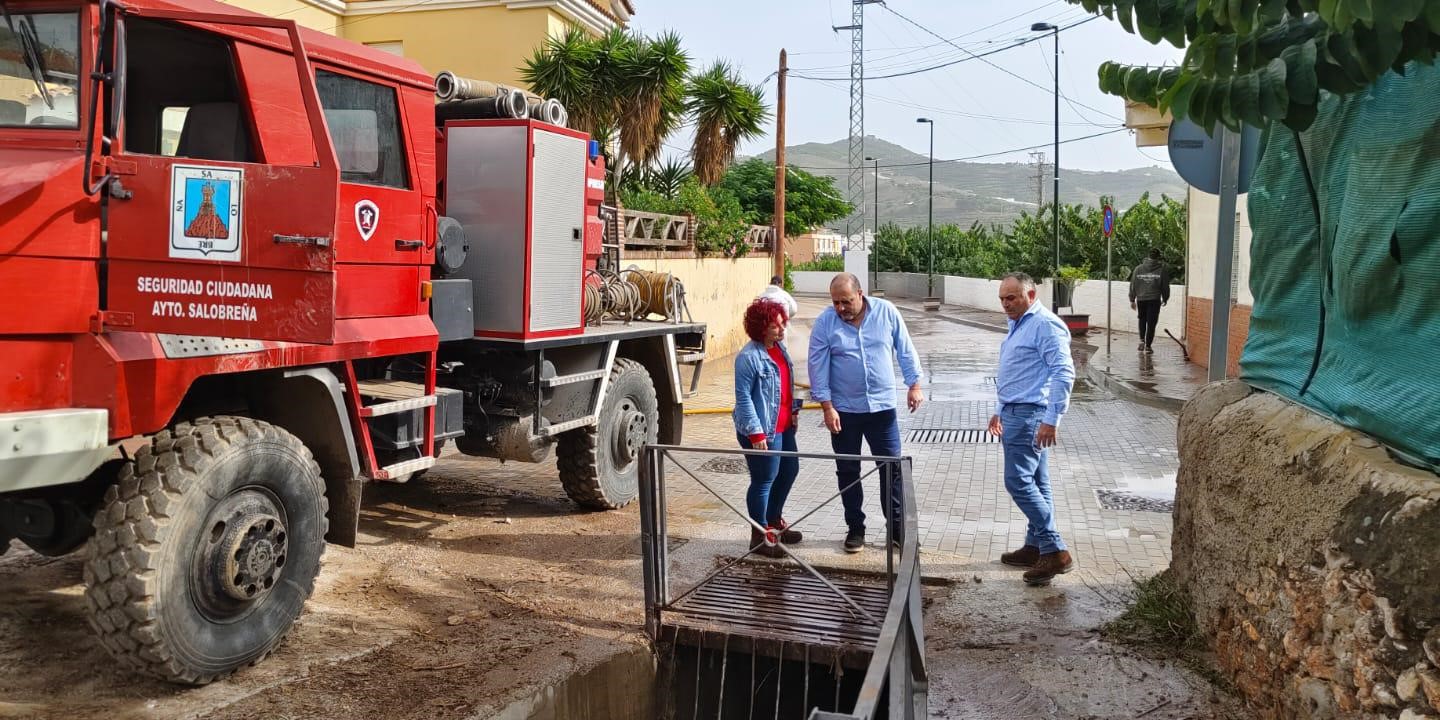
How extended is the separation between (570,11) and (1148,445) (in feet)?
45.0

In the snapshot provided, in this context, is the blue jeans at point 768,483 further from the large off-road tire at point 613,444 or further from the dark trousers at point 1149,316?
the dark trousers at point 1149,316

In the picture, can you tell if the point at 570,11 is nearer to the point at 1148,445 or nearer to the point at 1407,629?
the point at 1148,445

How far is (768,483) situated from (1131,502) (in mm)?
3298

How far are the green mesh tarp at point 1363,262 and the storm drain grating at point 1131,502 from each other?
10.8 ft

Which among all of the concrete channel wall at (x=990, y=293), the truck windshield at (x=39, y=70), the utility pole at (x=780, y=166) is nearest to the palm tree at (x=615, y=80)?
the utility pole at (x=780, y=166)

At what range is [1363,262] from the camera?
3861mm

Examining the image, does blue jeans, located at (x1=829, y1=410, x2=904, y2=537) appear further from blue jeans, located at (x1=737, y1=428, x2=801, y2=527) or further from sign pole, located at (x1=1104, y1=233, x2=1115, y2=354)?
sign pole, located at (x1=1104, y1=233, x2=1115, y2=354)

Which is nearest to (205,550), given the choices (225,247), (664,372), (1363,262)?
(225,247)

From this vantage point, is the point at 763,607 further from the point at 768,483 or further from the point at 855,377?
the point at 855,377

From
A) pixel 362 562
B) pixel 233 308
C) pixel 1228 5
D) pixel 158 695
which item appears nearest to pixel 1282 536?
pixel 1228 5

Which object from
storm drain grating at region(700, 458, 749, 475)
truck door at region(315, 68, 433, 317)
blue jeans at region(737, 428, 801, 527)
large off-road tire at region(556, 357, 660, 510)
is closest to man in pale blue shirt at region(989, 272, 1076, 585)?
blue jeans at region(737, 428, 801, 527)

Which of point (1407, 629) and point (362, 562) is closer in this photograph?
point (1407, 629)

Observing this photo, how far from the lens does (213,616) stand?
183 inches

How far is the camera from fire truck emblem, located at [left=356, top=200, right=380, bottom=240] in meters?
5.69
